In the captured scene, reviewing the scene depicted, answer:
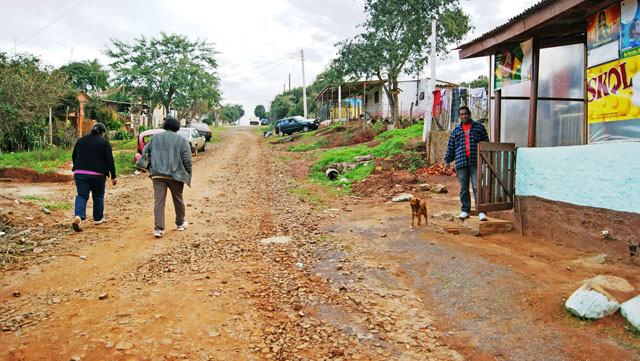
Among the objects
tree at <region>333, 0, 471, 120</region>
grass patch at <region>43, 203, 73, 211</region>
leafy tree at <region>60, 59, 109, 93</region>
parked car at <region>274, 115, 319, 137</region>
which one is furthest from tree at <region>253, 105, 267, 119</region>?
grass patch at <region>43, 203, 73, 211</region>

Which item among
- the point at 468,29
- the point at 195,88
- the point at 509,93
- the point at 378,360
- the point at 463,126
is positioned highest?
the point at 468,29

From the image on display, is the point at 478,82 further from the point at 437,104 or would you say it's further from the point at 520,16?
the point at 520,16

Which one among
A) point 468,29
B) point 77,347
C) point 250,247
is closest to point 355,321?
point 77,347

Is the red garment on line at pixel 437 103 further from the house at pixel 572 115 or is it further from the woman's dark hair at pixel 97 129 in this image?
the woman's dark hair at pixel 97 129

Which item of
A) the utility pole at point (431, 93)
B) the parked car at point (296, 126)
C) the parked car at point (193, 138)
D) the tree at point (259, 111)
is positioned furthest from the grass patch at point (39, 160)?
the tree at point (259, 111)

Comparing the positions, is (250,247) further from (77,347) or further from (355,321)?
(77,347)

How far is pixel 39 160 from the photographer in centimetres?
1481

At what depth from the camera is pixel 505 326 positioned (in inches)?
129

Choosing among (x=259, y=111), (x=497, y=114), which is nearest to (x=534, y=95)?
(x=497, y=114)

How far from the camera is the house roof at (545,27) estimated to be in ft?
16.6

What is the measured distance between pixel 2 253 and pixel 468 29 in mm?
27042

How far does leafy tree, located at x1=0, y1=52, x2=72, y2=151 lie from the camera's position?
15906 mm

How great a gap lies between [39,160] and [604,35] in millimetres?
17074

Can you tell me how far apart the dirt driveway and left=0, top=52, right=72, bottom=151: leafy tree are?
1157 cm
